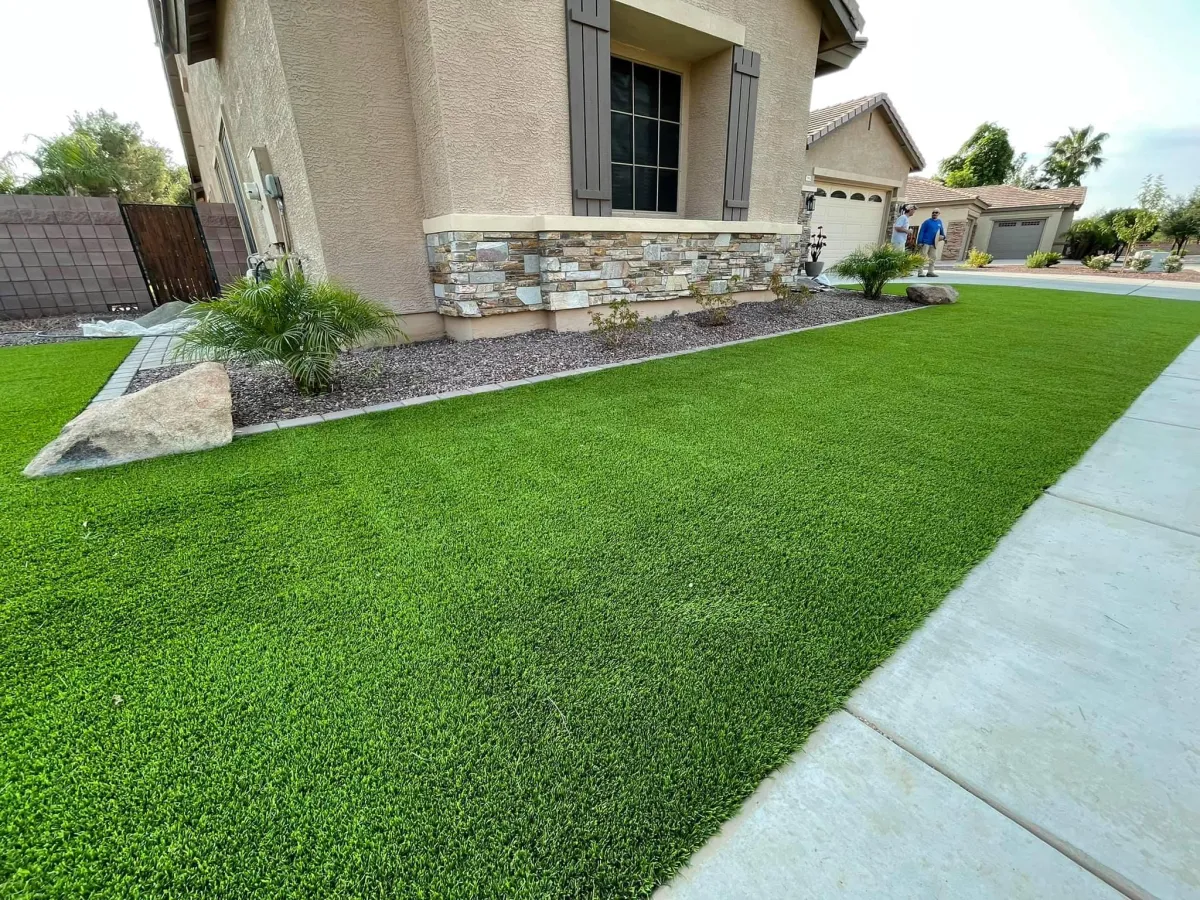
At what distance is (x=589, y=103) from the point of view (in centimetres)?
506

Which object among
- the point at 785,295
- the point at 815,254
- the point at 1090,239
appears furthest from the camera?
the point at 1090,239

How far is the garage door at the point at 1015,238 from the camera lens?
2311cm

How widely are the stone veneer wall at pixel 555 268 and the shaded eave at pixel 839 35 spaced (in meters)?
3.95

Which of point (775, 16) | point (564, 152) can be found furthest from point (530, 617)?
point (775, 16)

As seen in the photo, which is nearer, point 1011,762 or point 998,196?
point 1011,762

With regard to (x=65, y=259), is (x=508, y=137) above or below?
above

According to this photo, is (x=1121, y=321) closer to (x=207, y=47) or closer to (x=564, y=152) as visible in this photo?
(x=564, y=152)

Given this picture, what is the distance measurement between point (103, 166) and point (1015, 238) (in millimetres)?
38631

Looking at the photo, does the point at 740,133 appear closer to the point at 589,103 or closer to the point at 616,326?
the point at 589,103

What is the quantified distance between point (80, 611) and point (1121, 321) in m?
11.0

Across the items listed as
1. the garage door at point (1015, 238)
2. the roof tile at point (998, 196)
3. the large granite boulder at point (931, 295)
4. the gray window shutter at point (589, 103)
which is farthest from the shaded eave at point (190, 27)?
the garage door at point (1015, 238)

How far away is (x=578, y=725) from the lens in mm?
1262

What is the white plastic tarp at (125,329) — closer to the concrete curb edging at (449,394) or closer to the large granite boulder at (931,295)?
the concrete curb edging at (449,394)

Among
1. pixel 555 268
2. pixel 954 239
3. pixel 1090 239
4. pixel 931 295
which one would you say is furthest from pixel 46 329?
pixel 1090 239
